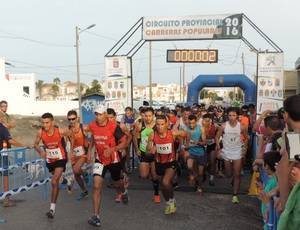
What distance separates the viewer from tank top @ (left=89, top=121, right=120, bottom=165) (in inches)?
303

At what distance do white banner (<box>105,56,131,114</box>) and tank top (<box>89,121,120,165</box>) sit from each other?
6.52 meters

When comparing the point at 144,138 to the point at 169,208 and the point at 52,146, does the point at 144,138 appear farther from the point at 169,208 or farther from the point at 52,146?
the point at 52,146

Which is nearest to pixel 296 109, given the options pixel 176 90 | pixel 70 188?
pixel 70 188

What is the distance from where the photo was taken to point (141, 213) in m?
8.00

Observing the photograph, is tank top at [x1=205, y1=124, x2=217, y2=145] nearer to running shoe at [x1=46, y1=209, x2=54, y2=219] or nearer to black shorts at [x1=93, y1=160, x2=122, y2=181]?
black shorts at [x1=93, y1=160, x2=122, y2=181]

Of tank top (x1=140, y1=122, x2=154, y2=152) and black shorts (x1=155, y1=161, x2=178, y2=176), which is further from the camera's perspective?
tank top (x1=140, y1=122, x2=154, y2=152)

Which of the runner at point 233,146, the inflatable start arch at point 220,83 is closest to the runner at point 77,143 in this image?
the runner at point 233,146

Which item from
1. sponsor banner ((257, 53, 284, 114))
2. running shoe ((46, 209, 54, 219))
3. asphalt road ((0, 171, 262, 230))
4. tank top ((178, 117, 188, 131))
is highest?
sponsor banner ((257, 53, 284, 114))

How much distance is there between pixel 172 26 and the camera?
14297 millimetres

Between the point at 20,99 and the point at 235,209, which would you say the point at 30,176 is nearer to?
the point at 235,209

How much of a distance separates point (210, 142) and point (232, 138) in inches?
63.4

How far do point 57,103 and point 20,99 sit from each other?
5.05 meters

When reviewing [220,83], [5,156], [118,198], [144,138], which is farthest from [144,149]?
[220,83]

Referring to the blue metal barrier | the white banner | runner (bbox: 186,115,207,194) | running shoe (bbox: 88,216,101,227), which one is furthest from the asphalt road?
the white banner
